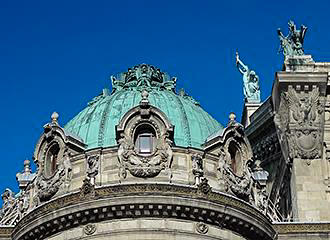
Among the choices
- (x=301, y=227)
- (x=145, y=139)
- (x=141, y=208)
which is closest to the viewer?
(x=141, y=208)

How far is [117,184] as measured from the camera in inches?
1594

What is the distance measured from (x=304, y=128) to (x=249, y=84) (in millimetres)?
14697

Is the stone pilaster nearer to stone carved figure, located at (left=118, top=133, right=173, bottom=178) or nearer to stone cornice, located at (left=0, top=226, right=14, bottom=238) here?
stone carved figure, located at (left=118, top=133, right=173, bottom=178)

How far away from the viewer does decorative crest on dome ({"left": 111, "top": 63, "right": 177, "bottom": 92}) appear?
47156 mm

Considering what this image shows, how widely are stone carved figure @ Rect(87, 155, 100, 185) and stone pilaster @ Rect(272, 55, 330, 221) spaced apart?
35.0 feet

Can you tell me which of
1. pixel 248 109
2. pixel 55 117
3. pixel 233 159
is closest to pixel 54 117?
pixel 55 117

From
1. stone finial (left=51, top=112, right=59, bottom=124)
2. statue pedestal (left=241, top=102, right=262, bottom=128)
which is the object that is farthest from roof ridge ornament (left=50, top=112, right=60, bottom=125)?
statue pedestal (left=241, top=102, right=262, bottom=128)

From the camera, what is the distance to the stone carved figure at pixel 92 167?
136ft

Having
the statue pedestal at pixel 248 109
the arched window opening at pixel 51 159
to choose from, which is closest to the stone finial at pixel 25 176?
the arched window opening at pixel 51 159

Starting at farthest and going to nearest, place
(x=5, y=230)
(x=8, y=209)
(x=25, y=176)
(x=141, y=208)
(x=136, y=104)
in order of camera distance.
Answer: (x=25, y=176)
(x=8, y=209)
(x=136, y=104)
(x=5, y=230)
(x=141, y=208)

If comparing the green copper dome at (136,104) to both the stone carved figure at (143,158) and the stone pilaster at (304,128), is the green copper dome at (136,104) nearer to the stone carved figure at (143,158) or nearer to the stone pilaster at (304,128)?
the stone carved figure at (143,158)

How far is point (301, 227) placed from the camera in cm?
4419

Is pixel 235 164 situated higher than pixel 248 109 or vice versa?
pixel 248 109

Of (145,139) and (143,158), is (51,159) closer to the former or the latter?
(145,139)
